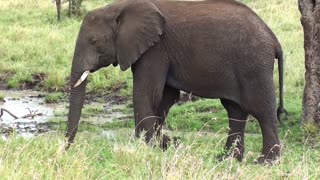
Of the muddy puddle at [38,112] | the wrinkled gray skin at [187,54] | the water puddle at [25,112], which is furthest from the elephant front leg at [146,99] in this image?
the water puddle at [25,112]

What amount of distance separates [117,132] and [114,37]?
8.92ft

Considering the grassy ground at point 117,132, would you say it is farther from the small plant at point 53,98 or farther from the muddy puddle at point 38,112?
the muddy puddle at point 38,112

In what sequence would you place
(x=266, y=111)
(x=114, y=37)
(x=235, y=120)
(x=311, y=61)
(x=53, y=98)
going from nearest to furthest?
(x=266, y=111)
(x=114, y=37)
(x=235, y=120)
(x=311, y=61)
(x=53, y=98)

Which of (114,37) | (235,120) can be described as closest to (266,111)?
(235,120)

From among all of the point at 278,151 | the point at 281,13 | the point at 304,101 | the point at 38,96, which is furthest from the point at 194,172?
the point at 281,13

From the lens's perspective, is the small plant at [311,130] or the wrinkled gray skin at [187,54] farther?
the small plant at [311,130]

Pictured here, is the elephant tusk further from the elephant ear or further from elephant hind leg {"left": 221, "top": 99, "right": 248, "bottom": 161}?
elephant hind leg {"left": 221, "top": 99, "right": 248, "bottom": 161}

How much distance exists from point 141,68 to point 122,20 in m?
0.67

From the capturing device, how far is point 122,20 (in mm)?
8906

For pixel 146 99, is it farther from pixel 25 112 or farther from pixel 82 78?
pixel 25 112

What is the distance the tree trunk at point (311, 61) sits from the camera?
10500 millimetres

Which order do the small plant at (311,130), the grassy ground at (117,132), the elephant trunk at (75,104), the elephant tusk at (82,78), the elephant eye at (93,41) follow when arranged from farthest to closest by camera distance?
the small plant at (311,130) < the elephant eye at (93,41) < the elephant tusk at (82,78) < the elephant trunk at (75,104) < the grassy ground at (117,132)

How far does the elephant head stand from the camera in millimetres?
8742

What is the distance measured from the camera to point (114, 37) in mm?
8914
